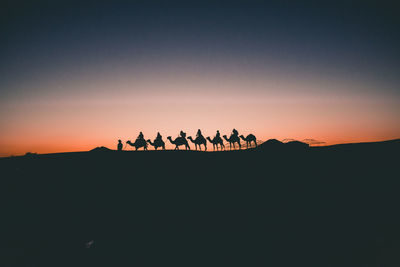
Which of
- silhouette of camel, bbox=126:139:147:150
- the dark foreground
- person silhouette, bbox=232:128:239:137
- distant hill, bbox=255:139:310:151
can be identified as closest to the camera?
the dark foreground

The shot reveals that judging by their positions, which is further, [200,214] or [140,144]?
[140,144]

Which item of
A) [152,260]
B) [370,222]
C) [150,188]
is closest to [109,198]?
[150,188]

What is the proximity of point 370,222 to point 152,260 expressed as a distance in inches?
361

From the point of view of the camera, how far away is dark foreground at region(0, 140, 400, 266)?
7.35 meters

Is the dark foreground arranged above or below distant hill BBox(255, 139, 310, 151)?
below

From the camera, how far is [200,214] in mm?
9445

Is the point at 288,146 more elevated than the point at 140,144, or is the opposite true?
the point at 140,144

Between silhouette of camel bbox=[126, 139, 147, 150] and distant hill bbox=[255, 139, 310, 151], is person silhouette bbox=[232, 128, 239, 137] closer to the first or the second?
distant hill bbox=[255, 139, 310, 151]

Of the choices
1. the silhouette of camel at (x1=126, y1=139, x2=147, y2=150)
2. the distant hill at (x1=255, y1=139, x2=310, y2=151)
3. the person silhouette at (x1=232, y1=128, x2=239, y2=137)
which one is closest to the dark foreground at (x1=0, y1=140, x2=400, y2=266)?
the distant hill at (x1=255, y1=139, x2=310, y2=151)

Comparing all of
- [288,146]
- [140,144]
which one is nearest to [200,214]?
[288,146]

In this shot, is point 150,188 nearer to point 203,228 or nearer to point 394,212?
point 203,228

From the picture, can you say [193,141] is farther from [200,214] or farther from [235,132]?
[200,214]

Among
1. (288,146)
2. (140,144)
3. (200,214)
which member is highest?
(140,144)

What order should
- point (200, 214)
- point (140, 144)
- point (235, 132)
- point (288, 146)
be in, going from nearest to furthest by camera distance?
point (200, 214) → point (288, 146) → point (140, 144) → point (235, 132)
